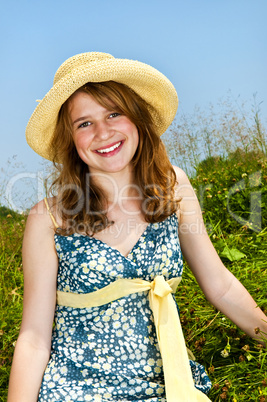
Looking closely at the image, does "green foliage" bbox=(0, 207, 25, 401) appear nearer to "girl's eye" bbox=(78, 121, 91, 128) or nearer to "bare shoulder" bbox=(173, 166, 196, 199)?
"bare shoulder" bbox=(173, 166, 196, 199)

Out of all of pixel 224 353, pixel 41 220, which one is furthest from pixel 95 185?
pixel 224 353

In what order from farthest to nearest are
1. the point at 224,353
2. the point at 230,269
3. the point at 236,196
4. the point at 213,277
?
the point at 236,196, the point at 230,269, the point at 224,353, the point at 213,277

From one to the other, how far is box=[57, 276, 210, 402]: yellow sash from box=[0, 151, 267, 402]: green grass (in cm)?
46

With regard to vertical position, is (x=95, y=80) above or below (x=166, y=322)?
above

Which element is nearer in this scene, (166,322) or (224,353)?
(166,322)

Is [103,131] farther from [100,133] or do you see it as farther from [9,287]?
[9,287]

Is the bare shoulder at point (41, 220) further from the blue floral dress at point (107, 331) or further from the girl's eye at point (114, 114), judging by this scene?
the girl's eye at point (114, 114)

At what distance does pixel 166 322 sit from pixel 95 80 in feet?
3.78

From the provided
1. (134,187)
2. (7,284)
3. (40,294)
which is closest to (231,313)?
(134,187)

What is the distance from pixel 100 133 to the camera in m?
2.32

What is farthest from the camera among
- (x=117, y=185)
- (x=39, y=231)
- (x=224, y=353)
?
(x=224, y=353)

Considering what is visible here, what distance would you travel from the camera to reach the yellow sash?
224 centimetres

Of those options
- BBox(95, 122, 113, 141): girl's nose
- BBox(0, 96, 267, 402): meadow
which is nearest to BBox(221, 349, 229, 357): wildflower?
BBox(0, 96, 267, 402): meadow

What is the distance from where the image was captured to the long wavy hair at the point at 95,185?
2.42 meters
